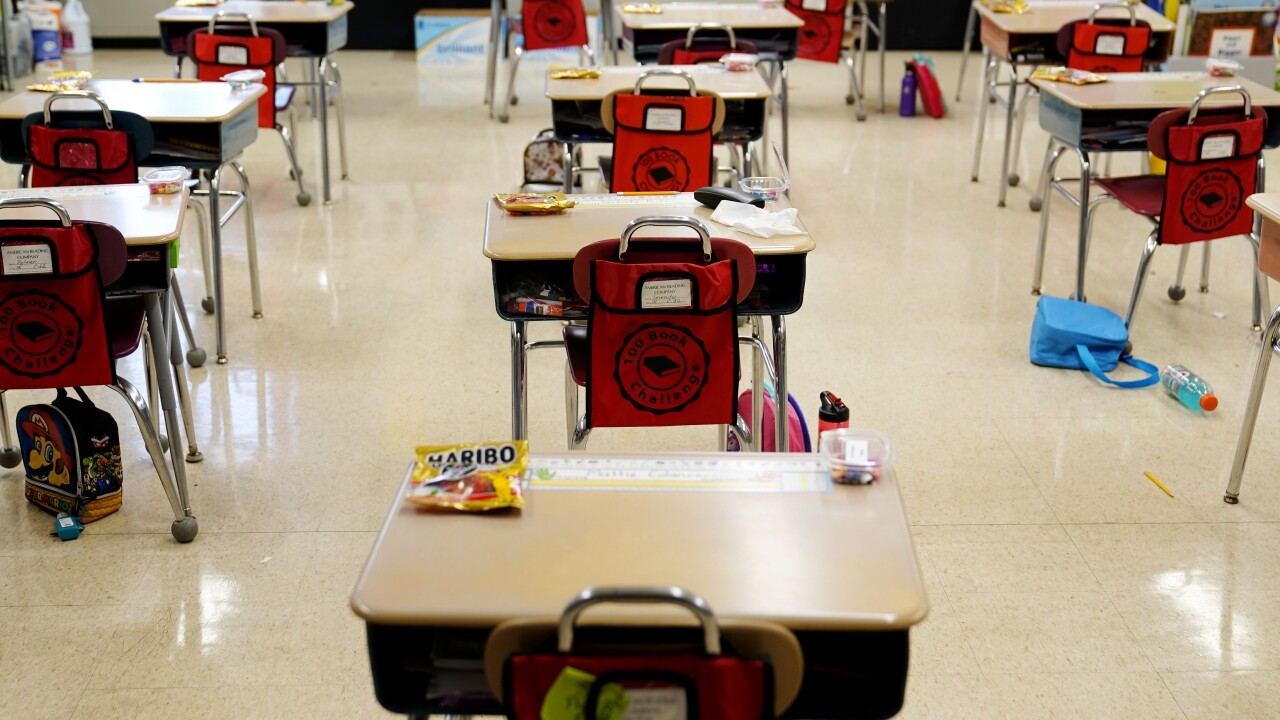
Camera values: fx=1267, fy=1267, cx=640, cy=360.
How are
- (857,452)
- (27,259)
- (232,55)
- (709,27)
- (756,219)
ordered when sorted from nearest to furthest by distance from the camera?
(857,452) < (27,259) < (756,219) < (232,55) < (709,27)

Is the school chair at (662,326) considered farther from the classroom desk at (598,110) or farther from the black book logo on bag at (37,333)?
the classroom desk at (598,110)

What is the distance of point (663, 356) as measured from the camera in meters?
2.70

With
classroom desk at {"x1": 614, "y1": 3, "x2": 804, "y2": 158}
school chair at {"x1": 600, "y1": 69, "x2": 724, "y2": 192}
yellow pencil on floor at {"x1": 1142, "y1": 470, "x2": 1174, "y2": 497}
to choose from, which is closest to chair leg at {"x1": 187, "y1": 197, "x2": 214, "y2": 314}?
school chair at {"x1": 600, "y1": 69, "x2": 724, "y2": 192}

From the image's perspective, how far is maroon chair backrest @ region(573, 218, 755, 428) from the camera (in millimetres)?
2594

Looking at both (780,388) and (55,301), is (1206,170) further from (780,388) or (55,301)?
(55,301)

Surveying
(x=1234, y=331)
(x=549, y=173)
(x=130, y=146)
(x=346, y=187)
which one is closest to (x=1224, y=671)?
(x=1234, y=331)

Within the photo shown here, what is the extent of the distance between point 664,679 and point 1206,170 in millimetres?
3290

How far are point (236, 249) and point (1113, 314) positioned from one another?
134 inches

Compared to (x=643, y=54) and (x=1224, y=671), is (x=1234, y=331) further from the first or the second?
(x=643, y=54)

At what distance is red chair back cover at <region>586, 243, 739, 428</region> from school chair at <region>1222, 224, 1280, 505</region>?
1362mm

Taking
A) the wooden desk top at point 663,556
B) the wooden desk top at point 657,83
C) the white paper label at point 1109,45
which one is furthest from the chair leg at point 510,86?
the wooden desk top at point 663,556

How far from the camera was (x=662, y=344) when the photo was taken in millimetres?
2691

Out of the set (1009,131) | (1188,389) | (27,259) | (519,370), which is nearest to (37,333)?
(27,259)

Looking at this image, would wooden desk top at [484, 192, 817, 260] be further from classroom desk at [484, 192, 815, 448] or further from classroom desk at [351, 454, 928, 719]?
classroom desk at [351, 454, 928, 719]
